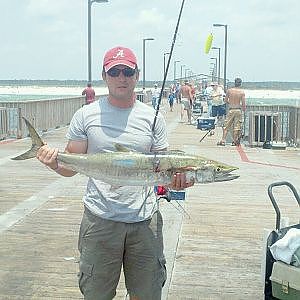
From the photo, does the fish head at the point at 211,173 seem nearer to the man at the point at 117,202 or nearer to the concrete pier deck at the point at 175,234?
the man at the point at 117,202

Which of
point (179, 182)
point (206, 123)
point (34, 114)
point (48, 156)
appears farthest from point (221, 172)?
point (206, 123)

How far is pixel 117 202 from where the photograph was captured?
3.30 m

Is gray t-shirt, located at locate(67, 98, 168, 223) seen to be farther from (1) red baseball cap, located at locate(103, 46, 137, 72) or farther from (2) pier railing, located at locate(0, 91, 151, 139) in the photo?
(2) pier railing, located at locate(0, 91, 151, 139)

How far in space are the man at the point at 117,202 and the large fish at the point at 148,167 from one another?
97 millimetres

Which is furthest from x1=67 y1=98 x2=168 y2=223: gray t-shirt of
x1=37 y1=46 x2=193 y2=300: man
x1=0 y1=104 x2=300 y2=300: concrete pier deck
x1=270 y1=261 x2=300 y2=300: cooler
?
x1=0 y1=104 x2=300 y2=300: concrete pier deck

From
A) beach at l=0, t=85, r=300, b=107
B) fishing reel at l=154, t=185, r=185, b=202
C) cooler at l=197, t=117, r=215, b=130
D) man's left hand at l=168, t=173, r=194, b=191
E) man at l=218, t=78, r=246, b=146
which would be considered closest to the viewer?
man's left hand at l=168, t=173, r=194, b=191

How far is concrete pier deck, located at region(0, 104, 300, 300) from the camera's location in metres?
4.95

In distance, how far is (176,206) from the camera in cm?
793

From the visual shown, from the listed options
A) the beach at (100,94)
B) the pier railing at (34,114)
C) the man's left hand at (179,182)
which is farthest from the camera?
the beach at (100,94)

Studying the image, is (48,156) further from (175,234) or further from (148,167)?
(175,234)

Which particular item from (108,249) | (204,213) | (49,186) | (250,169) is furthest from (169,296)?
(250,169)

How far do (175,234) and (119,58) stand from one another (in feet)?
11.7

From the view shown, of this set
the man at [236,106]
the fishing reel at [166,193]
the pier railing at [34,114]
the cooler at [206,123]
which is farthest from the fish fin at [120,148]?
the cooler at [206,123]

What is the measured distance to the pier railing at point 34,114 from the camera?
16891mm
